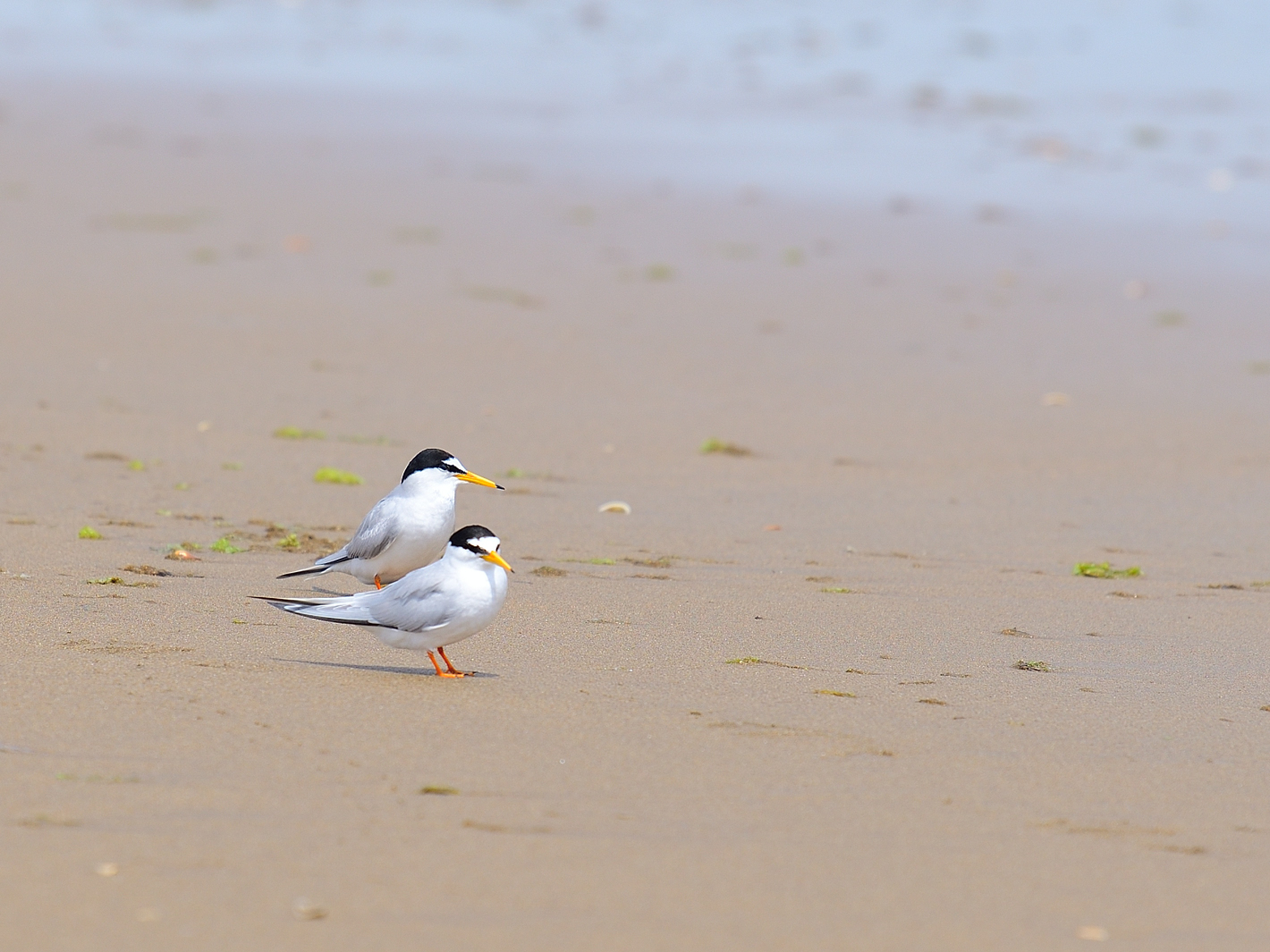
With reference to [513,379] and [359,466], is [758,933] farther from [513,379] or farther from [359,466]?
[513,379]

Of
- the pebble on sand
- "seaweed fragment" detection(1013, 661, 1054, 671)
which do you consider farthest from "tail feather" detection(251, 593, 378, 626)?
"seaweed fragment" detection(1013, 661, 1054, 671)

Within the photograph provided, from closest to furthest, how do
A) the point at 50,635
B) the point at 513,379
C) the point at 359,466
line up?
the point at 50,635 → the point at 359,466 → the point at 513,379

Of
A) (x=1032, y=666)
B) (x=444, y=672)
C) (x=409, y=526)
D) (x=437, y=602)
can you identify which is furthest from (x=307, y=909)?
(x=1032, y=666)

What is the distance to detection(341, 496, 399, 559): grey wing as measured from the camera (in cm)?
572

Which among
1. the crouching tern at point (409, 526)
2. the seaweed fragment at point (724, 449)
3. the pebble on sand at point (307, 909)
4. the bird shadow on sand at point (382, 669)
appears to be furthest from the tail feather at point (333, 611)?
the seaweed fragment at point (724, 449)

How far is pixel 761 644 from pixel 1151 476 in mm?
4157

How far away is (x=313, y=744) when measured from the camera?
13.7 ft

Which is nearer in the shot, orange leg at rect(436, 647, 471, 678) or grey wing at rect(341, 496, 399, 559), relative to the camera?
orange leg at rect(436, 647, 471, 678)

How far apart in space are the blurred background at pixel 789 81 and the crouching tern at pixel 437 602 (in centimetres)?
1095

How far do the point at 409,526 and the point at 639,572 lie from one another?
112 centimetres

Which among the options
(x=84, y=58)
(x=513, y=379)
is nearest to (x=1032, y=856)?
(x=513, y=379)

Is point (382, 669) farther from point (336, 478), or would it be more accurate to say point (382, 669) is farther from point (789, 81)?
point (789, 81)

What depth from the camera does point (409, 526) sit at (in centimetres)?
572

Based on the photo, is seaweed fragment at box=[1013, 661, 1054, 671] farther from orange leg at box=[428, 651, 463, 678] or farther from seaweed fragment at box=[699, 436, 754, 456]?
seaweed fragment at box=[699, 436, 754, 456]
